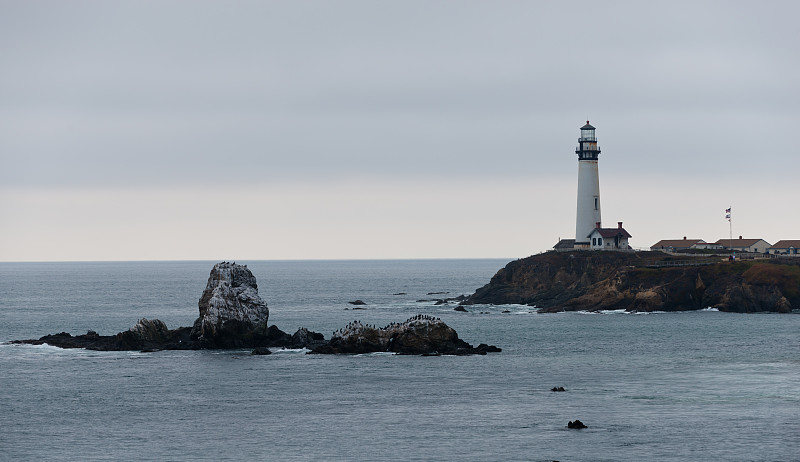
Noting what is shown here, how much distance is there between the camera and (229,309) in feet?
312

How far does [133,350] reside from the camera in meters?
96.8

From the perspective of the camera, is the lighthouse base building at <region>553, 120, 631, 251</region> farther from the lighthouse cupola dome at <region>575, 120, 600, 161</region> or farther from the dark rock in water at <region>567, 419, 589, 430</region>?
the dark rock in water at <region>567, 419, 589, 430</region>

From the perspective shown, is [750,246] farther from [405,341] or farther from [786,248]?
[405,341]

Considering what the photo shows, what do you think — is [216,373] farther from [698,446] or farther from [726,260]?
[726,260]

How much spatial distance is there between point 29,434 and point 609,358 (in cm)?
5170

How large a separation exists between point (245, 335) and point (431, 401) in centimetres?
3637

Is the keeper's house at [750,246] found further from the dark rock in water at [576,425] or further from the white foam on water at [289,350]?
the dark rock in water at [576,425]

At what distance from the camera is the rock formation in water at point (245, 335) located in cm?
9238

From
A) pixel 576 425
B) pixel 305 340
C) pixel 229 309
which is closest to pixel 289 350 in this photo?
pixel 305 340

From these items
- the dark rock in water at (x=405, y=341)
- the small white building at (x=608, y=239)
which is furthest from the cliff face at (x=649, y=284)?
the dark rock in water at (x=405, y=341)

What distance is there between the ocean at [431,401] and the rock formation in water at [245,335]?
2.95m

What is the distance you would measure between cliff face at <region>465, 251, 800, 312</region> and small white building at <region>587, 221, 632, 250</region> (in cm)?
714

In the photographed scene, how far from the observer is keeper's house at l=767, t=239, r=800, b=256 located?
538ft

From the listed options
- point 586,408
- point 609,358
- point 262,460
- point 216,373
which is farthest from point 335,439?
point 609,358
